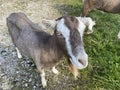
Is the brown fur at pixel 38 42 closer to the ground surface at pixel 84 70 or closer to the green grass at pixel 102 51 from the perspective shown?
the ground surface at pixel 84 70

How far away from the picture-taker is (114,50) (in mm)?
5438

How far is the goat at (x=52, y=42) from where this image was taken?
331 centimetres

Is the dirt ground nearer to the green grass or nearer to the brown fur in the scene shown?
the green grass

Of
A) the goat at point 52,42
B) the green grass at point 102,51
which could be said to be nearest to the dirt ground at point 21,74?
the goat at point 52,42

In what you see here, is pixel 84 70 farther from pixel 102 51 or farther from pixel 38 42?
pixel 38 42

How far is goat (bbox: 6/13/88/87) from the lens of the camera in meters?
3.31

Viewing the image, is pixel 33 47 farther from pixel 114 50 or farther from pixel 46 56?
pixel 114 50

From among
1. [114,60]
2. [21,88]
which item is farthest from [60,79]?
[114,60]

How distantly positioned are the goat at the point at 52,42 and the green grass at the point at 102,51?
746 millimetres

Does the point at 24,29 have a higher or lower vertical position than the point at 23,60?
higher

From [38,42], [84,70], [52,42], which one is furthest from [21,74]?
[52,42]

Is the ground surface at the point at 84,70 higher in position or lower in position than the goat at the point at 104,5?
lower

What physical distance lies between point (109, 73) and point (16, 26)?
195cm

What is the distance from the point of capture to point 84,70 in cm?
502
